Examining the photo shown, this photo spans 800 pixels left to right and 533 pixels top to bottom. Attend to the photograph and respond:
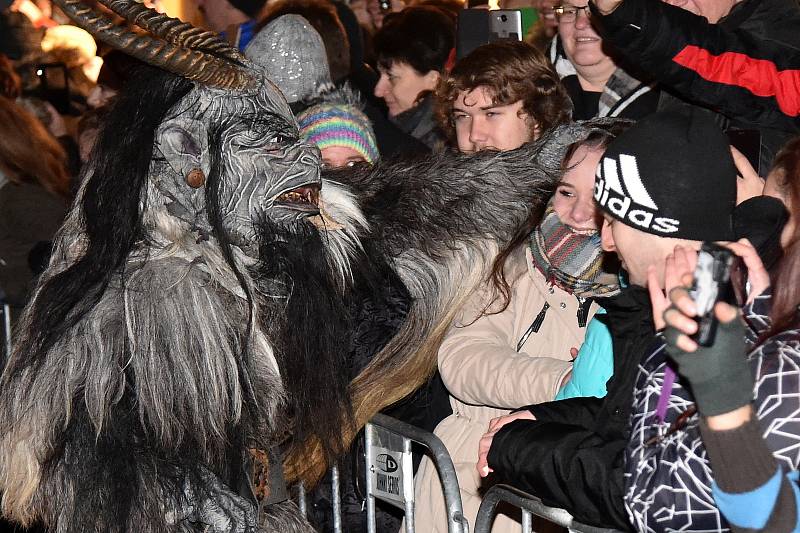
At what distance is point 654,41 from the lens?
3055 millimetres

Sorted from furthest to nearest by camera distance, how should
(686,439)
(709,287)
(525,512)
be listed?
(525,512)
(686,439)
(709,287)

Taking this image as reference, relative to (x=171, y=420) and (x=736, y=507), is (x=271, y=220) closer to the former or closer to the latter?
(x=171, y=420)

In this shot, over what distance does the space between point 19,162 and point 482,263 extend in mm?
3111

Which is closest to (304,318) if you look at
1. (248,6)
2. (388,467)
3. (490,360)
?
(490,360)

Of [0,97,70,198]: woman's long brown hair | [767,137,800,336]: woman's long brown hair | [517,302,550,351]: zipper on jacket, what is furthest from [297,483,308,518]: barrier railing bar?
[0,97,70,198]: woman's long brown hair

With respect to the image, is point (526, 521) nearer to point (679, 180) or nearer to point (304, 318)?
point (304, 318)

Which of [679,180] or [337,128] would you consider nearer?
[679,180]

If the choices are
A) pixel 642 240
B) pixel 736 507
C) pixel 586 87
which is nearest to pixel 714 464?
pixel 736 507

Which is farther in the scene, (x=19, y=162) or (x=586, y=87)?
(x=19, y=162)

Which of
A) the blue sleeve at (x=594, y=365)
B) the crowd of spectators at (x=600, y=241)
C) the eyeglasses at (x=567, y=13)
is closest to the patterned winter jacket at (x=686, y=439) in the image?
the crowd of spectators at (x=600, y=241)

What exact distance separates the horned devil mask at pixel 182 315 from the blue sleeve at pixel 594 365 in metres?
0.61

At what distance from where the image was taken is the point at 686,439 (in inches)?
70.2

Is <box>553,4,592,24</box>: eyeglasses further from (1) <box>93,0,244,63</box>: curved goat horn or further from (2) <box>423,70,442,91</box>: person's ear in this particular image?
(1) <box>93,0,244,63</box>: curved goat horn

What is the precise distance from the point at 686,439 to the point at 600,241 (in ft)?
3.80
